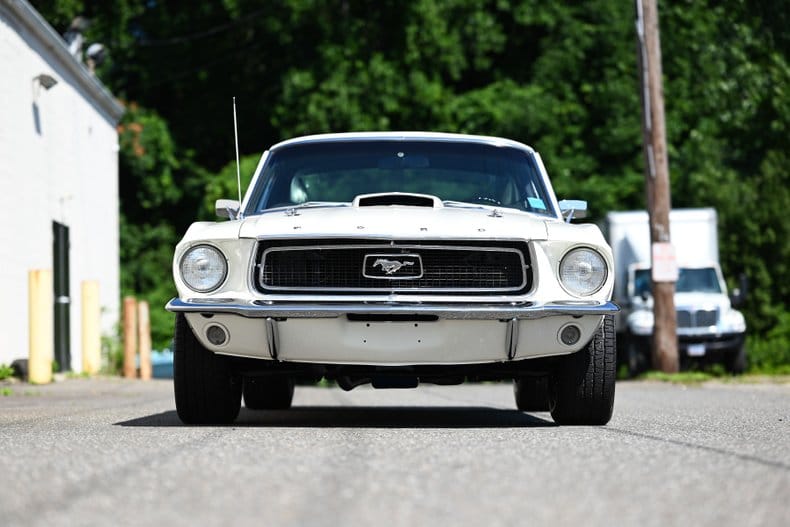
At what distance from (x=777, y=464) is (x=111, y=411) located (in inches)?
215

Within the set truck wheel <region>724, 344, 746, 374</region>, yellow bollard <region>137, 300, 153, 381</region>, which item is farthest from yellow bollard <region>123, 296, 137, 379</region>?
truck wheel <region>724, 344, 746, 374</region>

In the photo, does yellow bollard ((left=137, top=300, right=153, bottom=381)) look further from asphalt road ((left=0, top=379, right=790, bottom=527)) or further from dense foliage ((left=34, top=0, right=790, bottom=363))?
asphalt road ((left=0, top=379, right=790, bottom=527))

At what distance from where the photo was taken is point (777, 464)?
5488mm

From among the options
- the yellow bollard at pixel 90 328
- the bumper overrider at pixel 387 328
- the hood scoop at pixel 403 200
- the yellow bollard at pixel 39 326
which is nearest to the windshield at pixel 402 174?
the hood scoop at pixel 403 200

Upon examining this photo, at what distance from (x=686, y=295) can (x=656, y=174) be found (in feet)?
18.9

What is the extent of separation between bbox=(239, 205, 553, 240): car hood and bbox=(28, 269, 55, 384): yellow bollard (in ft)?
31.9

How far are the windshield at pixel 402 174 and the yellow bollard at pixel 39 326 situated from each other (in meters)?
8.52

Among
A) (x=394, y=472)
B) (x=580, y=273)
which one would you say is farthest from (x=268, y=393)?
(x=394, y=472)

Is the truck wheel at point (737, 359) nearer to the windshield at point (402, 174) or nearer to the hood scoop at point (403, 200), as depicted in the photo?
the windshield at point (402, 174)

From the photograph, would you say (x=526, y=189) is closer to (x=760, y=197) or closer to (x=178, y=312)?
(x=178, y=312)

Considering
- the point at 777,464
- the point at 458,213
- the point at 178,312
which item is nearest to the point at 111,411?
the point at 178,312

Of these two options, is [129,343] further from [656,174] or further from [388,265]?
[388,265]

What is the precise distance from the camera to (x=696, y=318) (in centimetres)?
2558

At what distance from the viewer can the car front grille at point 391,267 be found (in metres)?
7.46
